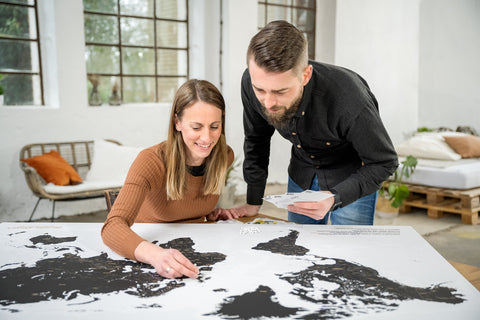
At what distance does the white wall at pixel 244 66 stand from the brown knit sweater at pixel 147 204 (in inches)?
113

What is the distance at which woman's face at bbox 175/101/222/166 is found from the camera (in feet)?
5.81

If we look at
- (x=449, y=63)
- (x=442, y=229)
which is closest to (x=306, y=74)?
(x=442, y=229)

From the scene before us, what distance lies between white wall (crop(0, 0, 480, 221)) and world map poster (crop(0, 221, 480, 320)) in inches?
111

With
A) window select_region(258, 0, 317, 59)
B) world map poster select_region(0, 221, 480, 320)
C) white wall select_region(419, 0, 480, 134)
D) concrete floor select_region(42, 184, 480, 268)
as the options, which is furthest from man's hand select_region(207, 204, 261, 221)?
white wall select_region(419, 0, 480, 134)

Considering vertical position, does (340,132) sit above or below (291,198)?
above

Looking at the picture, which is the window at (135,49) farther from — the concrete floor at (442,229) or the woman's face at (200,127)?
the woman's face at (200,127)

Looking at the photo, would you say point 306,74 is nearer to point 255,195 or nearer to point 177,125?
point 177,125

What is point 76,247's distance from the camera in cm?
156

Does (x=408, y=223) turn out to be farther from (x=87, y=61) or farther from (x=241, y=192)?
(x=87, y=61)

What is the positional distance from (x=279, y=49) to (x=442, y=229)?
330 cm

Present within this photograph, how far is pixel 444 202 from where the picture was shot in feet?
14.8

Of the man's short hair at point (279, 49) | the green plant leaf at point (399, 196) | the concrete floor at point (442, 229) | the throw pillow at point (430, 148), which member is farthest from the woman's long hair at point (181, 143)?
the throw pillow at point (430, 148)

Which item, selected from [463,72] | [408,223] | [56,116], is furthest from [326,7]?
[56,116]

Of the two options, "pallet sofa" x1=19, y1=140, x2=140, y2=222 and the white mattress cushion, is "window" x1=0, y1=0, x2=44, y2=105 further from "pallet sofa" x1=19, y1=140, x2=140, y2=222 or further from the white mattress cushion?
the white mattress cushion
